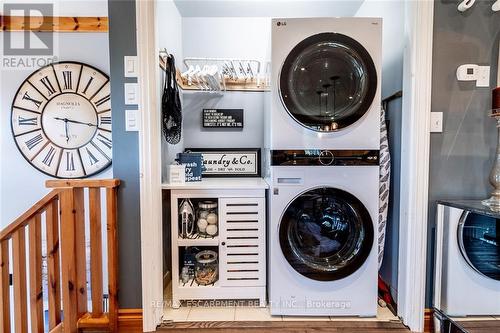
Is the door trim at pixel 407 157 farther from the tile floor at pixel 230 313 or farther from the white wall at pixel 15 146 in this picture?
the white wall at pixel 15 146

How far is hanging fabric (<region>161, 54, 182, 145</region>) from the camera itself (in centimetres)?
186

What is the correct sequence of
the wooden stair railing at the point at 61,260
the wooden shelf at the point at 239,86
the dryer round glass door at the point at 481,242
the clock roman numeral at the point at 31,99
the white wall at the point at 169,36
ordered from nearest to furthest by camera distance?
the dryer round glass door at the point at 481,242 < the wooden stair railing at the point at 61,260 < the white wall at the point at 169,36 < the wooden shelf at the point at 239,86 < the clock roman numeral at the point at 31,99

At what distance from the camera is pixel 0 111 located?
2.67m

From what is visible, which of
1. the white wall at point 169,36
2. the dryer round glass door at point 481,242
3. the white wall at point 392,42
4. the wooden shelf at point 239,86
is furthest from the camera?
the wooden shelf at point 239,86

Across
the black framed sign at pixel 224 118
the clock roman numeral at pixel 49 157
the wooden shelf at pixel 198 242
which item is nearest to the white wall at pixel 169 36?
the black framed sign at pixel 224 118

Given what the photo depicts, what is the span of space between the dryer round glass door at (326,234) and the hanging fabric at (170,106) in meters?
0.99

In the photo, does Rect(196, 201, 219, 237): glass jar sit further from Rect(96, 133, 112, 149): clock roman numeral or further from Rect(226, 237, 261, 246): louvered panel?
Rect(96, 133, 112, 149): clock roman numeral

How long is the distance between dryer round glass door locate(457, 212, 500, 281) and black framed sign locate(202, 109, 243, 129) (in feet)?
5.95

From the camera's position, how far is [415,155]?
5.10 feet

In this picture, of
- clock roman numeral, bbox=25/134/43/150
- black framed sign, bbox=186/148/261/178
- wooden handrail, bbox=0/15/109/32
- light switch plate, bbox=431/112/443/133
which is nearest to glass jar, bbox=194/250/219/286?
black framed sign, bbox=186/148/261/178

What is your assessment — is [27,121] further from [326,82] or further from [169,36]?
[326,82]

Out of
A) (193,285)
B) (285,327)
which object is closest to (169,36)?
(193,285)

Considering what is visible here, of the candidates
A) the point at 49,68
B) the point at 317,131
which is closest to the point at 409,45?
the point at 317,131

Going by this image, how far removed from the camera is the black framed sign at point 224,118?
2516 mm
